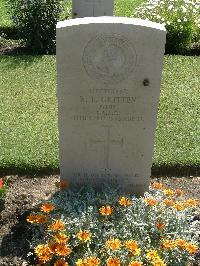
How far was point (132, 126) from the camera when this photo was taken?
13.4 feet

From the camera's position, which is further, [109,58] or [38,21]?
[38,21]

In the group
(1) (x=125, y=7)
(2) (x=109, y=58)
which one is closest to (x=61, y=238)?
(2) (x=109, y=58)

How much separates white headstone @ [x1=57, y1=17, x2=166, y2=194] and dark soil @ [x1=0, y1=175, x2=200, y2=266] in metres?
0.44

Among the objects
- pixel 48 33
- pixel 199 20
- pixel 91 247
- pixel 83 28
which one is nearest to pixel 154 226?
pixel 91 247

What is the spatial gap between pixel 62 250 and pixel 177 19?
6488 mm

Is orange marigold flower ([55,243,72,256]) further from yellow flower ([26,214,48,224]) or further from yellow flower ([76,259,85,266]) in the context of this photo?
yellow flower ([26,214,48,224])

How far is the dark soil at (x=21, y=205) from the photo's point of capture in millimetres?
3878

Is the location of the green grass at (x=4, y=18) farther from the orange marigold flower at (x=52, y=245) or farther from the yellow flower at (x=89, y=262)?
the yellow flower at (x=89, y=262)

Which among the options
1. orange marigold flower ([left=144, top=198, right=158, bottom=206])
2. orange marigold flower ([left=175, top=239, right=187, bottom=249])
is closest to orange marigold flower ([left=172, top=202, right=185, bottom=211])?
orange marigold flower ([left=144, top=198, right=158, bottom=206])

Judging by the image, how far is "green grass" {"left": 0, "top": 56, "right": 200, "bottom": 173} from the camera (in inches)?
204

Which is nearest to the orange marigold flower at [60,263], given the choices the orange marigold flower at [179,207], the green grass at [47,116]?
the orange marigold flower at [179,207]

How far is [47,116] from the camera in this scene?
6.15 meters

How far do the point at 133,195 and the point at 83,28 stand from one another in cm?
168

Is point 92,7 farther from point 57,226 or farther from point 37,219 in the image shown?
point 57,226
